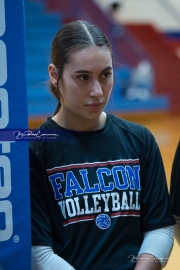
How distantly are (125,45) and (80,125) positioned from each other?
5125mm

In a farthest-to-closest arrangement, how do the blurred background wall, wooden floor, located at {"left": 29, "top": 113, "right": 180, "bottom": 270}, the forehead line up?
the blurred background wall
wooden floor, located at {"left": 29, "top": 113, "right": 180, "bottom": 270}
the forehead

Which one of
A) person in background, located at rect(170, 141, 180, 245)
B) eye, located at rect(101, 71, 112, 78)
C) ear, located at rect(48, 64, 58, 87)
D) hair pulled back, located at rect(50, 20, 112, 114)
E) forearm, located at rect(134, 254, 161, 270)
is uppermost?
hair pulled back, located at rect(50, 20, 112, 114)

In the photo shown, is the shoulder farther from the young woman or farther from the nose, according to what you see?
the nose

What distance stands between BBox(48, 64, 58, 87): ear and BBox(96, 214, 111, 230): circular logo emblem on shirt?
1.07 feet

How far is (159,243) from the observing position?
1.12 m

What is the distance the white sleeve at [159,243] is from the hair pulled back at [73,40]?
43 centimetres

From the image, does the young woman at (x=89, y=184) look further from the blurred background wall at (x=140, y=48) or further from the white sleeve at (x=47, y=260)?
the blurred background wall at (x=140, y=48)

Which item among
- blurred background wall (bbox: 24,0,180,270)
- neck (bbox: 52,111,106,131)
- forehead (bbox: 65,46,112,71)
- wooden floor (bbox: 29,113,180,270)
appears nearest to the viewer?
forehead (bbox: 65,46,112,71)

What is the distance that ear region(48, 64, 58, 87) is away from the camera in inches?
43.7

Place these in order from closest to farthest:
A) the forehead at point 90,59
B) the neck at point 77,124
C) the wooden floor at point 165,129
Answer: the forehead at point 90,59 < the neck at point 77,124 < the wooden floor at point 165,129

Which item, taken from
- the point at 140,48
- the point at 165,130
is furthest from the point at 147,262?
the point at 140,48

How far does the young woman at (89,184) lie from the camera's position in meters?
1.06

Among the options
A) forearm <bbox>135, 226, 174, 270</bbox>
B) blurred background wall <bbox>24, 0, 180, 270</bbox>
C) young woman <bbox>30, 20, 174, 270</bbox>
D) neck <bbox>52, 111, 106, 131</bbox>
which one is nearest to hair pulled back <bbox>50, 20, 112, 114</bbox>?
young woman <bbox>30, 20, 174, 270</bbox>

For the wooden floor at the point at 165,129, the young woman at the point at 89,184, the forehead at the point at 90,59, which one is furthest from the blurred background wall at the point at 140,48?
the forehead at the point at 90,59
